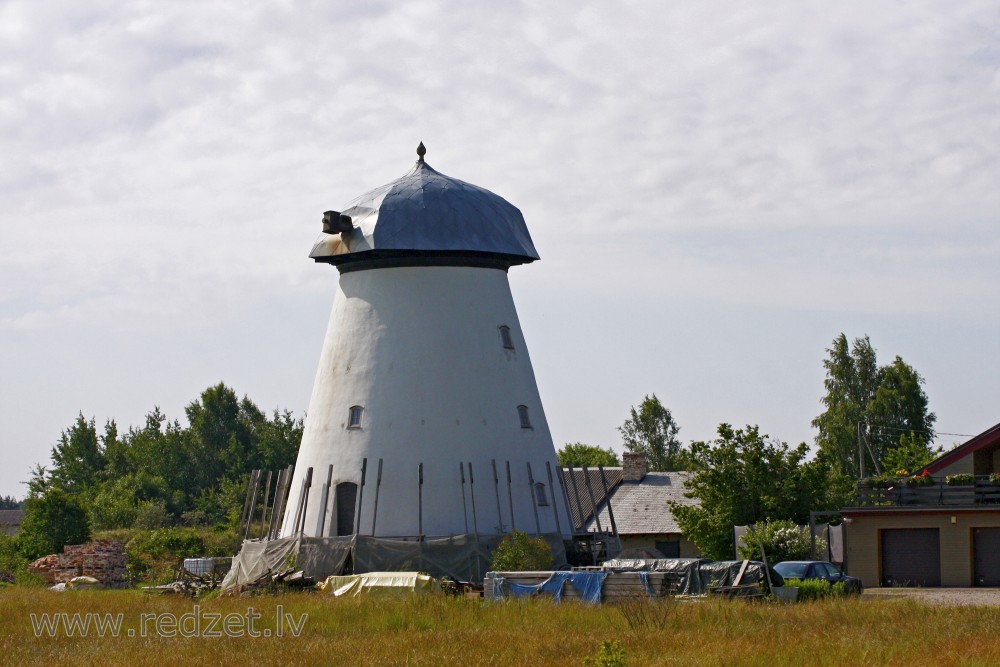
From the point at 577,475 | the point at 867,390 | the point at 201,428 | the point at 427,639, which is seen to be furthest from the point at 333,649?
the point at 201,428

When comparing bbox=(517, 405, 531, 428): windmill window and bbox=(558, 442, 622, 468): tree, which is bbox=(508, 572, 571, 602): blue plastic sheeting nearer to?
bbox=(517, 405, 531, 428): windmill window

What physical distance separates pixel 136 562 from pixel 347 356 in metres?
11.5

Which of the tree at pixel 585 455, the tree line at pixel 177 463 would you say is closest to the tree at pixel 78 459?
the tree line at pixel 177 463

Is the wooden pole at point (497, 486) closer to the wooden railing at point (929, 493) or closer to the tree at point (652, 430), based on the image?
the wooden railing at point (929, 493)

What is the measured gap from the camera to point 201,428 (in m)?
89.4

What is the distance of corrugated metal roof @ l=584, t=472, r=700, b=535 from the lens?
5206cm

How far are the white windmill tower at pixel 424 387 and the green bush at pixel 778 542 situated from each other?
16.5ft

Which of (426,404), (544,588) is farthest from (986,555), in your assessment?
(426,404)

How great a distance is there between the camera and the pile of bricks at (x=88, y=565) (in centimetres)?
4391

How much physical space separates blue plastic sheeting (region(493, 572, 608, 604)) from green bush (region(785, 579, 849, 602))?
3760 millimetres

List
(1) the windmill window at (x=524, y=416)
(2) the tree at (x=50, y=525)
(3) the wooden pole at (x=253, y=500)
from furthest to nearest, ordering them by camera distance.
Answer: (2) the tree at (x=50, y=525), (3) the wooden pole at (x=253, y=500), (1) the windmill window at (x=524, y=416)

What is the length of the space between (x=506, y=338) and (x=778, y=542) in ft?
29.8

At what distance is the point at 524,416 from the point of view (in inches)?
1577

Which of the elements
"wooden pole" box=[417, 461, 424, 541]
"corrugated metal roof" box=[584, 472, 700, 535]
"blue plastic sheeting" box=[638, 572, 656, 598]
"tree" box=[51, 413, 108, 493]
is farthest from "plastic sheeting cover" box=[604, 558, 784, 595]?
"tree" box=[51, 413, 108, 493]
